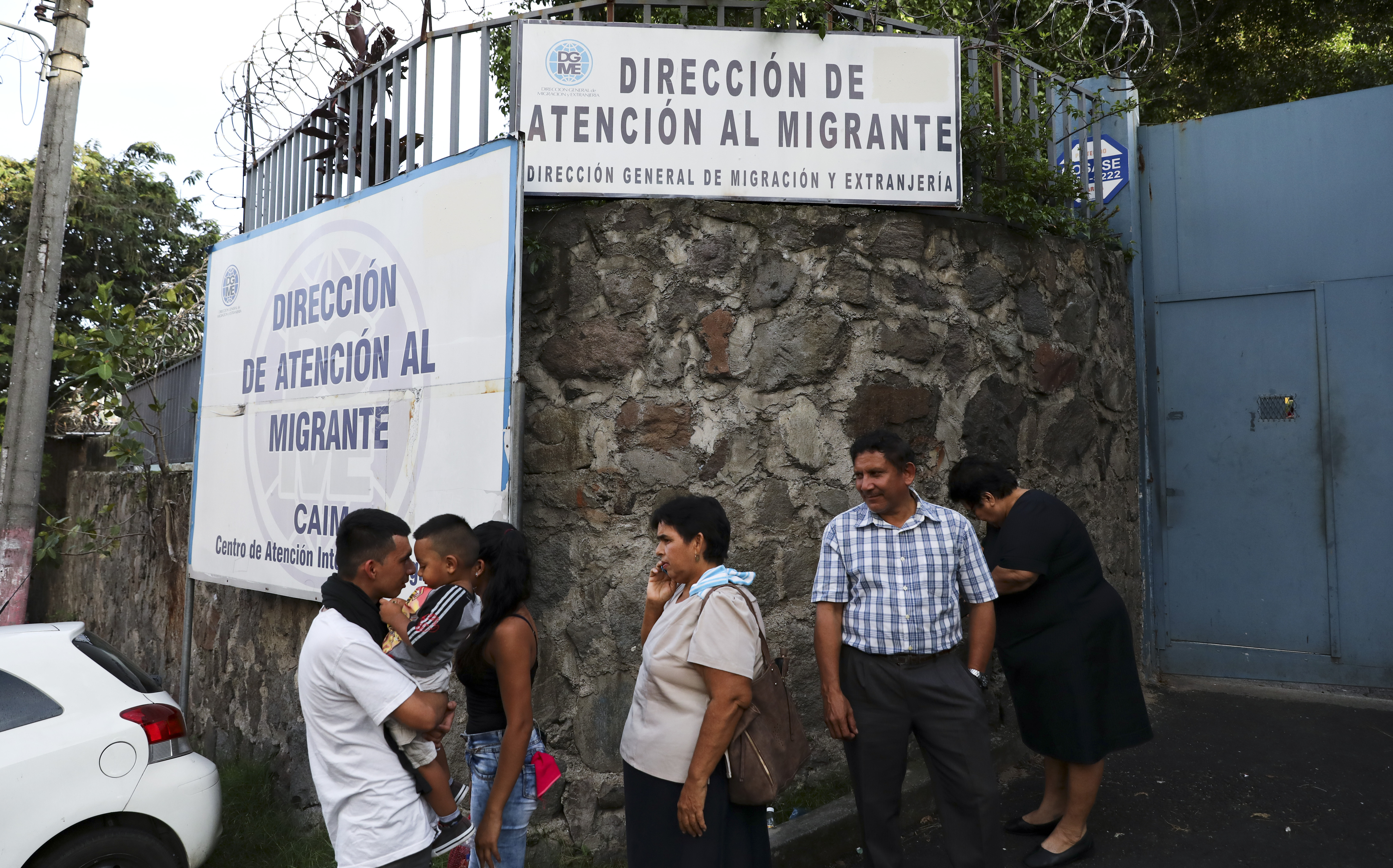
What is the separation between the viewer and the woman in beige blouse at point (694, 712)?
2.55 meters

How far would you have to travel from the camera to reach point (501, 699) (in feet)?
9.22

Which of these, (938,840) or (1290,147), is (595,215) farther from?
(1290,147)

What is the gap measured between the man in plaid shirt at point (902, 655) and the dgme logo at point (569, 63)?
2110 mm

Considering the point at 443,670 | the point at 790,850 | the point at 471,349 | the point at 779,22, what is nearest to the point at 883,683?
the point at 790,850

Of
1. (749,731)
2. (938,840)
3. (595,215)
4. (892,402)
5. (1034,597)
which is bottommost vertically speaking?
(938,840)

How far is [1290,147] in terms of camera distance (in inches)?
222

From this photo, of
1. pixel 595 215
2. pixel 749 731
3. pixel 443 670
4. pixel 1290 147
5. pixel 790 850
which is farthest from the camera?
pixel 1290 147

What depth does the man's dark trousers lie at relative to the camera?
3051 millimetres

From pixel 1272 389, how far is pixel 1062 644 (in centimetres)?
309

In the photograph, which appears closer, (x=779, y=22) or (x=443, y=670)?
(x=443, y=670)

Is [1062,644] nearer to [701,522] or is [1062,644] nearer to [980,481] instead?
[980,481]

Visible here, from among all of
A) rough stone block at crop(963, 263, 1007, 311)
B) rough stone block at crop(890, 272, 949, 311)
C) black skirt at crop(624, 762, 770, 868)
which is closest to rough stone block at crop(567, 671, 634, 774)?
black skirt at crop(624, 762, 770, 868)

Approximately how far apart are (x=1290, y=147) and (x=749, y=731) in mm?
5179

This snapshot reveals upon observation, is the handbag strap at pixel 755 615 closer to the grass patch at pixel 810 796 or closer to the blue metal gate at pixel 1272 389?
the grass patch at pixel 810 796
